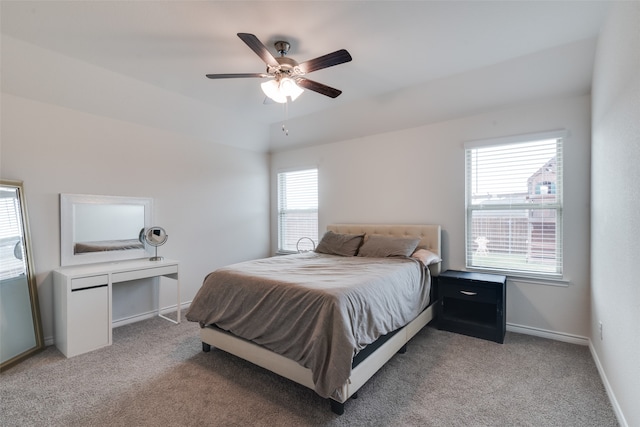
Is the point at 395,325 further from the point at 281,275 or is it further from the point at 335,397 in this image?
the point at 281,275

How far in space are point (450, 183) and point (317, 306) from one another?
2498 mm

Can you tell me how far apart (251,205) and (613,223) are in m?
4.38

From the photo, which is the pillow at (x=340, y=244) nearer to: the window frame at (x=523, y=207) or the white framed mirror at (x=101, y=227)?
the window frame at (x=523, y=207)

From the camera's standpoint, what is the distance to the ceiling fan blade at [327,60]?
204 cm

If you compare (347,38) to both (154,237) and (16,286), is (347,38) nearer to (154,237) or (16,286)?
(154,237)

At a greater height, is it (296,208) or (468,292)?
(296,208)

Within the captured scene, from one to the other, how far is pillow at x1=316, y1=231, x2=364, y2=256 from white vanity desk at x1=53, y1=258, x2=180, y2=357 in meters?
2.24

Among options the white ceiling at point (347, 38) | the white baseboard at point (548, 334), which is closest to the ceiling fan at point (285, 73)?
the white ceiling at point (347, 38)

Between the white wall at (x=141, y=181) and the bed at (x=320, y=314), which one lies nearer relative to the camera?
the bed at (x=320, y=314)

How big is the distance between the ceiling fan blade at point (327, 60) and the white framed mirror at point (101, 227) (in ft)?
8.65

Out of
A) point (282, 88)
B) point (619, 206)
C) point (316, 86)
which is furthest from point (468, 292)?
point (282, 88)

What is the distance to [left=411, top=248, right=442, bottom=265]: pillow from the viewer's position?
320cm

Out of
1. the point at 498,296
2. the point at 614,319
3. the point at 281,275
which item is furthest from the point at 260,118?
the point at 614,319

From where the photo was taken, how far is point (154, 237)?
3502 millimetres
